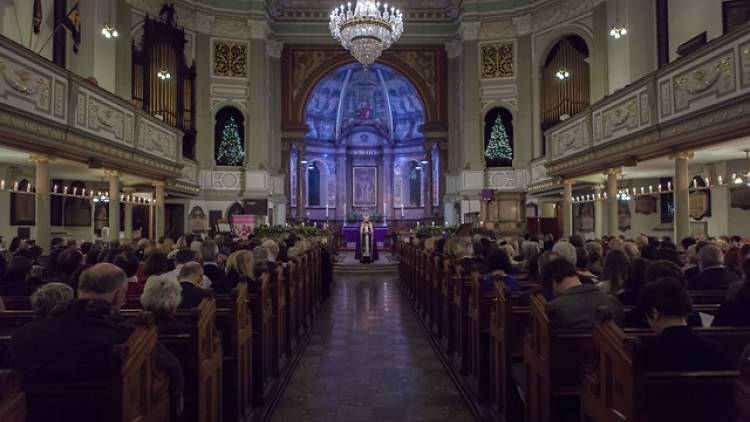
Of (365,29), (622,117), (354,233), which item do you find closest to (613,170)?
Result: (622,117)

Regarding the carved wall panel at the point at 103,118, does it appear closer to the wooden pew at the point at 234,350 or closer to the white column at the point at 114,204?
the white column at the point at 114,204

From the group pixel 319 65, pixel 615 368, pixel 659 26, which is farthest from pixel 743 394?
pixel 319 65

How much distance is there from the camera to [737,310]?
3.43 meters

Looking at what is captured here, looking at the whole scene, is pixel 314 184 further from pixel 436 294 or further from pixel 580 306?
pixel 580 306

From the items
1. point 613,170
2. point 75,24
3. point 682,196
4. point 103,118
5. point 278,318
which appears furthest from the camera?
point 75,24

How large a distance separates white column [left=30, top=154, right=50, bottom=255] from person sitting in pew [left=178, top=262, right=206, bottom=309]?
5820 mm

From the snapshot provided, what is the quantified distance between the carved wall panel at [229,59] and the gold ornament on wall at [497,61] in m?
8.54

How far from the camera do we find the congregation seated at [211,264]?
19.4 ft

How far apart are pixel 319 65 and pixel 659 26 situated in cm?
1277

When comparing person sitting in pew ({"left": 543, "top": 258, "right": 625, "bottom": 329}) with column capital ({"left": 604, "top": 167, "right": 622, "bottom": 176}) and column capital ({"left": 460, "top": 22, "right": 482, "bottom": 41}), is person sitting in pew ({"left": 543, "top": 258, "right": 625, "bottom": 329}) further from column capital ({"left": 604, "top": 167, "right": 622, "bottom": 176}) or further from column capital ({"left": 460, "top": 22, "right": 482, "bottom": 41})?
column capital ({"left": 460, "top": 22, "right": 482, "bottom": 41})

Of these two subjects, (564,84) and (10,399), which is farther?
(564,84)

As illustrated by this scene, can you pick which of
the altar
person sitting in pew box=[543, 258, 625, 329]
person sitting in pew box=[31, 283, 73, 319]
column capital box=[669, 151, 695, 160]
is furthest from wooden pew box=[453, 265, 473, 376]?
the altar

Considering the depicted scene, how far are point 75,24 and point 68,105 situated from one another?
4556 mm

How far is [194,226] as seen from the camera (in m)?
18.6
